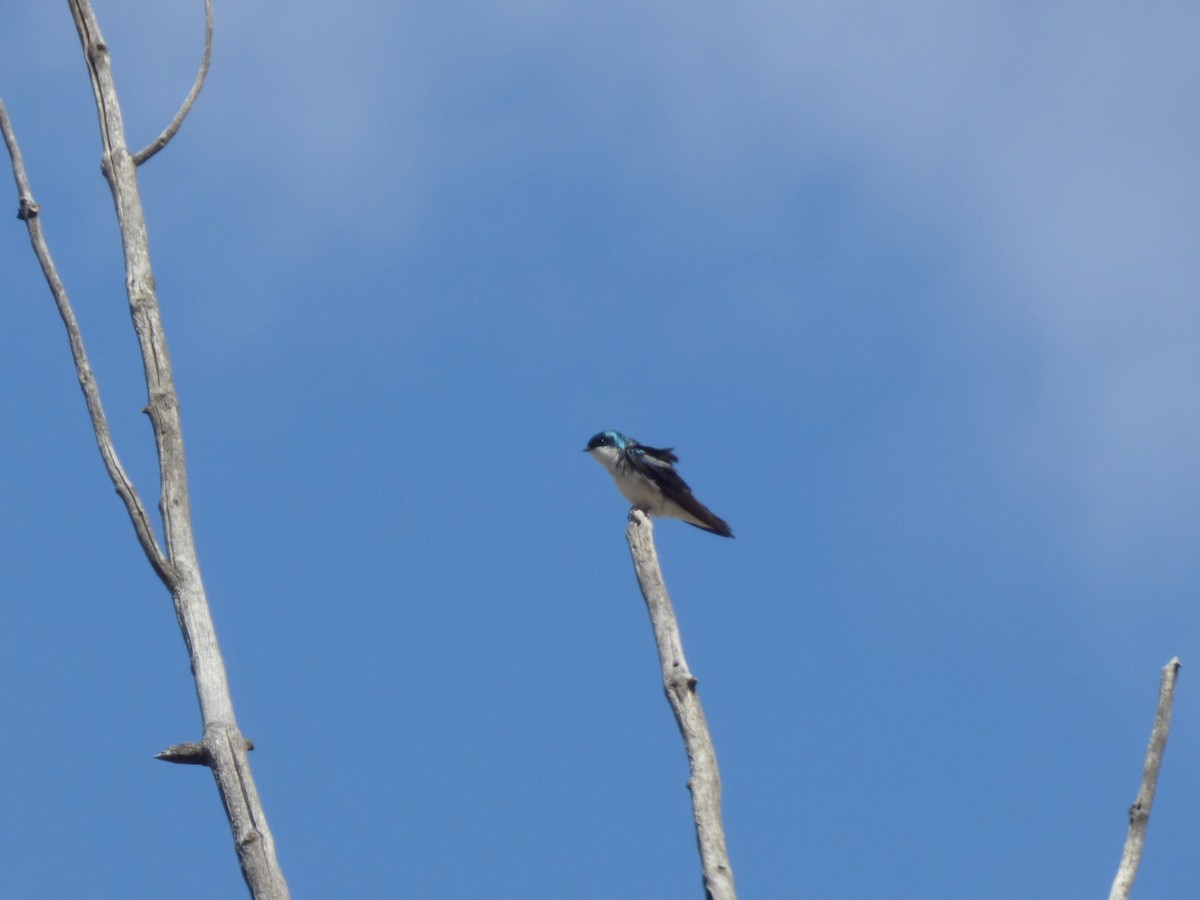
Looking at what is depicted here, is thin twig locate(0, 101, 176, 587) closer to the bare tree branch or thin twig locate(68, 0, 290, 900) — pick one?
thin twig locate(68, 0, 290, 900)

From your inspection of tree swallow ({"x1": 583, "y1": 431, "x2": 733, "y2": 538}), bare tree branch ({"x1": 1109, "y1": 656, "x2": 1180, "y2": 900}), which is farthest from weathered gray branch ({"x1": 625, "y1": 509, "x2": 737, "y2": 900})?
tree swallow ({"x1": 583, "y1": 431, "x2": 733, "y2": 538})

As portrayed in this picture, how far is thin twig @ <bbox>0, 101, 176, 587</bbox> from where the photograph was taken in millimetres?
6613

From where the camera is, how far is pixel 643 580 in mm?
7738

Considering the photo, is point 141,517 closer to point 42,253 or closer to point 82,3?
point 42,253

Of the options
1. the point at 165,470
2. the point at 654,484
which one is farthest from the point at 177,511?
the point at 654,484

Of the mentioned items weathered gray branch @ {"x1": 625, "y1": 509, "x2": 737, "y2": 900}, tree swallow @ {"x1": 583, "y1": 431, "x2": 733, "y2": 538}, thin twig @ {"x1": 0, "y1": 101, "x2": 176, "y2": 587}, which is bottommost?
weathered gray branch @ {"x1": 625, "y1": 509, "x2": 737, "y2": 900}

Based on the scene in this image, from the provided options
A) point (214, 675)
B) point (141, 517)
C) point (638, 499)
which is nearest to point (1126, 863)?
point (214, 675)

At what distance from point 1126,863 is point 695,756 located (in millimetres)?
1801

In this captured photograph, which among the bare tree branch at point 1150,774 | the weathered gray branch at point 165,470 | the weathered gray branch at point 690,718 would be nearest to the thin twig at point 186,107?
the weathered gray branch at point 165,470

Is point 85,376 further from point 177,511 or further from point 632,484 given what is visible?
point 632,484

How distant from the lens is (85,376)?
6887 millimetres

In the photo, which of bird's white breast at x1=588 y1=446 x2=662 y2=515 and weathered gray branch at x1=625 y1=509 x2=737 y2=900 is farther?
bird's white breast at x1=588 y1=446 x2=662 y2=515

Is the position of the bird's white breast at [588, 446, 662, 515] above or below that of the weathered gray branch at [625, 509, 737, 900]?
above

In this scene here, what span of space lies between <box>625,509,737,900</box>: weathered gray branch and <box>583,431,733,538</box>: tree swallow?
5.21 metres
